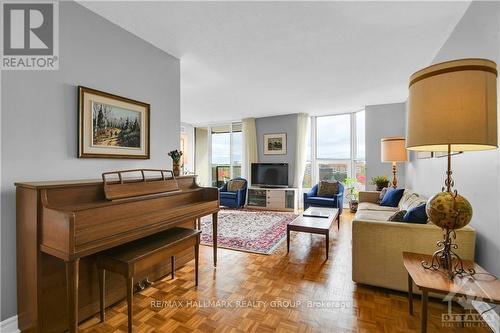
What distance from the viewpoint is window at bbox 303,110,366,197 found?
5.91 m

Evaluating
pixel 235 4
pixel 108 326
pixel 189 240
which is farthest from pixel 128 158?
pixel 235 4

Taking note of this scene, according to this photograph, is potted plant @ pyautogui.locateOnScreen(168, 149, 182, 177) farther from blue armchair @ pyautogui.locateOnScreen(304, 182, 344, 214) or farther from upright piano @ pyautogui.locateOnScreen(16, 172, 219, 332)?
blue armchair @ pyautogui.locateOnScreen(304, 182, 344, 214)

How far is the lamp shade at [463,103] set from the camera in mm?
1159

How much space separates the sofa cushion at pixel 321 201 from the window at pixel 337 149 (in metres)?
1.46

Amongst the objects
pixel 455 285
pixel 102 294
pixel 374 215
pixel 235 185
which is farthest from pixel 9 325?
pixel 235 185

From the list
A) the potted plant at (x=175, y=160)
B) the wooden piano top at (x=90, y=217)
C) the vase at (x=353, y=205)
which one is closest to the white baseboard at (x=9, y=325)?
the wooden piano top at (x=90, y=217)

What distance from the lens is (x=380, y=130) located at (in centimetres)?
524

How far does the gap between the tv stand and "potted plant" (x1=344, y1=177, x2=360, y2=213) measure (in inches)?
50.2

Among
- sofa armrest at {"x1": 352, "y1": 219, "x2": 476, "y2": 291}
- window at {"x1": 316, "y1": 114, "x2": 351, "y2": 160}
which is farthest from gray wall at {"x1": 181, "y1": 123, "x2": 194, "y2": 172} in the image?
sofa armrest at {"x1": 352, "y1": 219, "x2": 476, "y2": 291}

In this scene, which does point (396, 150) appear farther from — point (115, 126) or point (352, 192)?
point (115, 126)

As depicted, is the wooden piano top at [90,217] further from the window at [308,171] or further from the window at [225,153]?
the window at [225,153]

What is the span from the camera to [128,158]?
2309 millimetres

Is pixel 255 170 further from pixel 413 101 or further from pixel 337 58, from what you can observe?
pixel 413 101

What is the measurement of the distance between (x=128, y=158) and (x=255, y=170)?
174 inches
